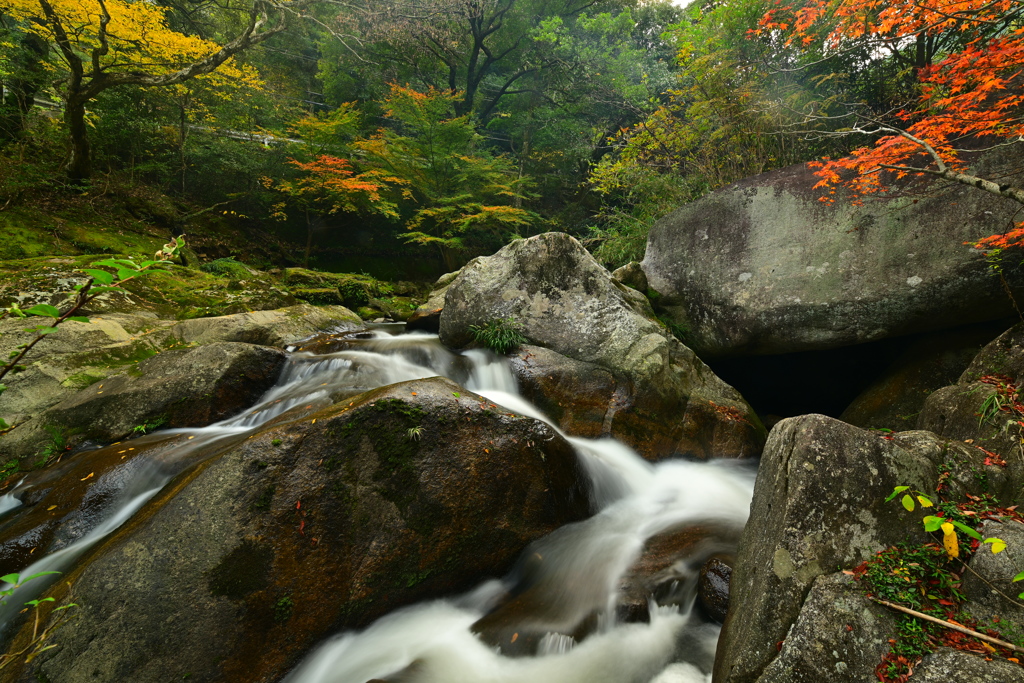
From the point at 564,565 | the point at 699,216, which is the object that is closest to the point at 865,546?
the point at 564,565

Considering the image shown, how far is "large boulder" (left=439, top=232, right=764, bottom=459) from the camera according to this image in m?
5.95

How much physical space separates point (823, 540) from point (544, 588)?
6.93 ft

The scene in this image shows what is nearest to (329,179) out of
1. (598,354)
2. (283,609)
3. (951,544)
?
(598,354)

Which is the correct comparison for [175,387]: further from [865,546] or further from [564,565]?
[865,546]

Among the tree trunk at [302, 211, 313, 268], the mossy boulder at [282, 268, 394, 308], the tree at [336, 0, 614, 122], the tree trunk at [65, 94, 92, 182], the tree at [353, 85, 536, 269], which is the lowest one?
the mossy boulder at [282, 268, 394, 308]

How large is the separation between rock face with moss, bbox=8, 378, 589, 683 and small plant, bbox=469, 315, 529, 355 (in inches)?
93.7

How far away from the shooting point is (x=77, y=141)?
405 inches

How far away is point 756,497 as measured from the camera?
124 inches

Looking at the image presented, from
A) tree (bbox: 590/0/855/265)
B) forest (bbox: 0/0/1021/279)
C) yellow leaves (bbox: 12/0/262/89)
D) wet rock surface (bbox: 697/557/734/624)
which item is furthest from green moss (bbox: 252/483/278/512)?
yellow leaves (bbox: 12/0/262/89)

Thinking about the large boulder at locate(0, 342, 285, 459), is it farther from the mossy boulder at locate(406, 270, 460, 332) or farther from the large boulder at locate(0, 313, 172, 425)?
the mossy boulder at locate(406, 270, 460, 332)

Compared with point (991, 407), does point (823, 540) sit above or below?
below

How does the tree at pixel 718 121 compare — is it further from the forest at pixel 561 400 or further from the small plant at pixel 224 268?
the small plant at pixel 224 268

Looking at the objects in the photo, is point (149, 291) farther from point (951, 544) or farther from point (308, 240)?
point (951, 544)

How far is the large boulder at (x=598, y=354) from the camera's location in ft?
19.5
